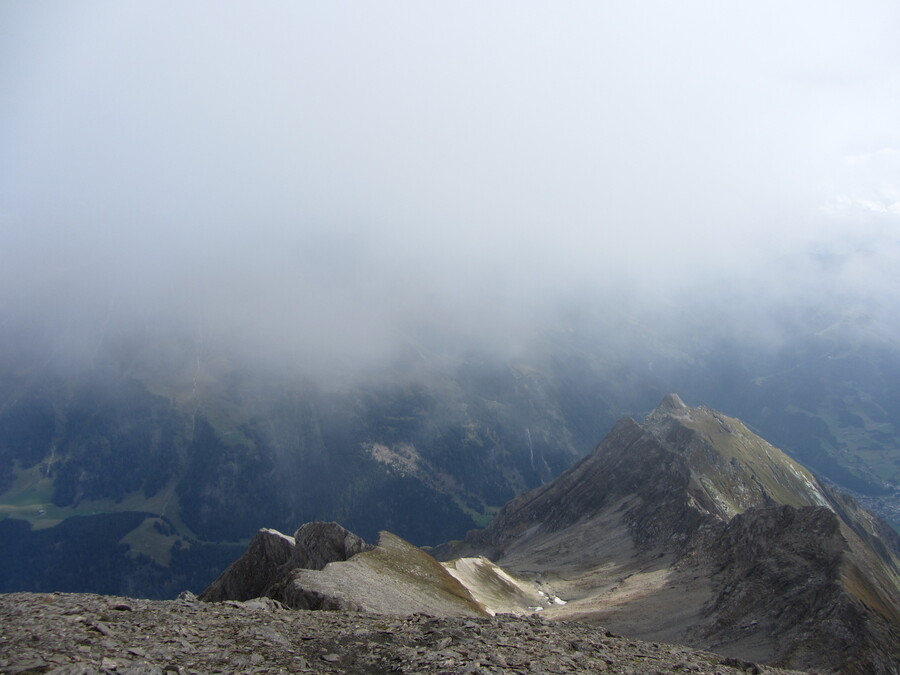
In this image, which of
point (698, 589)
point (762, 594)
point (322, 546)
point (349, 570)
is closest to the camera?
point (349, 570)

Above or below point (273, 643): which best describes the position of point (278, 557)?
below

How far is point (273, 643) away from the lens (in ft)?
142

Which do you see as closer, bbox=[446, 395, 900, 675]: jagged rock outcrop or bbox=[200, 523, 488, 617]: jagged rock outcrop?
bbox=[200, 523, 488, 617]: jagged rock outcrop

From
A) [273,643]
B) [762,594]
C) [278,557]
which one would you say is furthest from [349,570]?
[762,594]

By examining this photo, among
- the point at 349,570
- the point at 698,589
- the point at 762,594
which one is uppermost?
the point at 349,570

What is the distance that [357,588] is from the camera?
8531 cm

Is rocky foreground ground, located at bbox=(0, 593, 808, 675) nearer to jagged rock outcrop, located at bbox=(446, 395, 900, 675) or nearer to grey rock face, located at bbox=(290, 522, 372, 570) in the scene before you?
jagged rock outcrop, located at bbox=(446, 395, 900, 675)

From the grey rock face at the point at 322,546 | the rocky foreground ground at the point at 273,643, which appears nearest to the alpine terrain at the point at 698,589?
the grey rock face at the point at 322,546

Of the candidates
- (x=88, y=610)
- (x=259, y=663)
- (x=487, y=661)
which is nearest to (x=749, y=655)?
(x=487, y=661)

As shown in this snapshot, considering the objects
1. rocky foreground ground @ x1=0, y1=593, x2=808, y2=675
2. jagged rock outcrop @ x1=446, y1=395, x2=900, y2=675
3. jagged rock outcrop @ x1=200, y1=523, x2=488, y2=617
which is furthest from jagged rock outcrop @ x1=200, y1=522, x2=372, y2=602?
rocky foreground ground @ x1=0, y1=593, x2=808, y2=675

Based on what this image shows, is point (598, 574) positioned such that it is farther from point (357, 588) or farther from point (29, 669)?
point (29, 669)

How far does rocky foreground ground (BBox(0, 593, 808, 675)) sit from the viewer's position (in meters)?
37.6

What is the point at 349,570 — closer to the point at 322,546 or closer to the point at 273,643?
the point at 322,546

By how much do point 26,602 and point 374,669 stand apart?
2365 centimetres
